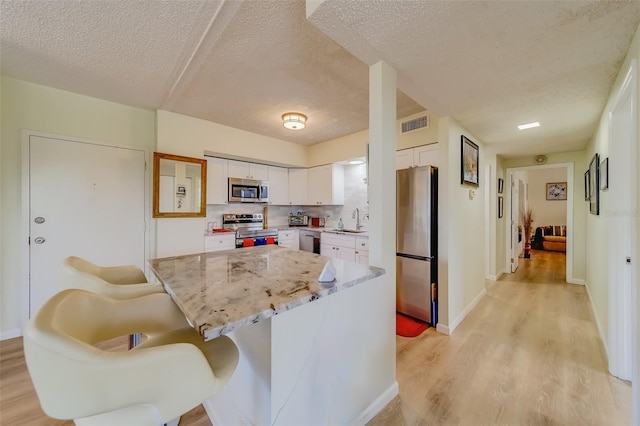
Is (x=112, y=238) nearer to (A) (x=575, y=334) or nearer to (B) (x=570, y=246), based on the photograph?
(A) (x=575, y=334)

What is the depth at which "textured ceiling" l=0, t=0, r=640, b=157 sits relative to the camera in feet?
4.37

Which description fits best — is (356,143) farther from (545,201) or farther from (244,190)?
(545,201)

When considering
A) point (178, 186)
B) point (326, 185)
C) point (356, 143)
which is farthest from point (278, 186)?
point (178, 186)

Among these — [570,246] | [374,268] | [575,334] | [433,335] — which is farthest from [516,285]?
[374,268]

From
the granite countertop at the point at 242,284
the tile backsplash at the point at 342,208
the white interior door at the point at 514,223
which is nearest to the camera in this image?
the granite countertop at the point at 242,284

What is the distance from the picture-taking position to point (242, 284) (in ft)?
4.14

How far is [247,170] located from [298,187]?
102 centimetres

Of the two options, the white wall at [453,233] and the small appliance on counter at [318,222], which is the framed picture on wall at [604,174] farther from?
the small appliance on counter at [318,222]

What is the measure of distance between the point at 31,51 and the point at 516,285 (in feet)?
20.9

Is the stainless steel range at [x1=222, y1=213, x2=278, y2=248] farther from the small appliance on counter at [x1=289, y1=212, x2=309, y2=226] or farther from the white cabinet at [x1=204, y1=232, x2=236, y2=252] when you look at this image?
the small appliance on counter at [x1=289, y1=212, x2=309, y2=226]

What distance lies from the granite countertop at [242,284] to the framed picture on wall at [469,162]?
2.16 metres

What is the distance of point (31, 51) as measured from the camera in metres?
1.96

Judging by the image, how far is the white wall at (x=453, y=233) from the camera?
2689 mm

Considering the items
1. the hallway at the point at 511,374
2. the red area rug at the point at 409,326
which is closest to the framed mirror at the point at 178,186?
the red area rug at the point at 409,326
